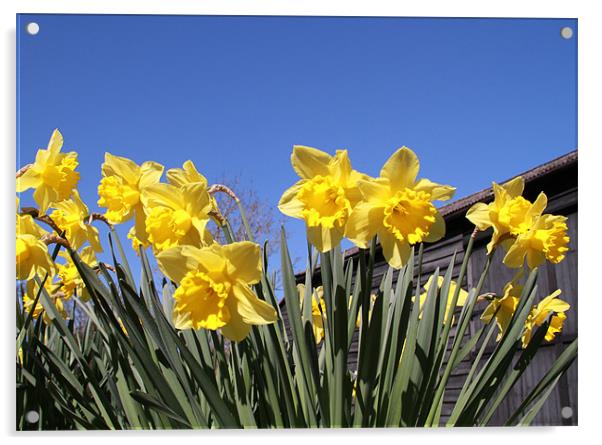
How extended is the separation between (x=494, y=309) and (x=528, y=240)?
0.23 m

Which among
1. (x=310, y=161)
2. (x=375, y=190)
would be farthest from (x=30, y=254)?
(x=375, y=190)

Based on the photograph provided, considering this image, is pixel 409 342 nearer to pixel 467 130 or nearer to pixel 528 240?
pixel 528 240

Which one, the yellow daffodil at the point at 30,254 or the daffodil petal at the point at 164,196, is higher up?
the daffodil petal at the point at 164,196

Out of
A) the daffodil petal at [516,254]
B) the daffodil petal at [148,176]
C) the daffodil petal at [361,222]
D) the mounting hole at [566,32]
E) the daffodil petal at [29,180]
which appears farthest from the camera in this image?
the mounting hole at [566,32]

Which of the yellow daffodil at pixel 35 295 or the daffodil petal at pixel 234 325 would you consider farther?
the yellow daffodil at pixel 35 295

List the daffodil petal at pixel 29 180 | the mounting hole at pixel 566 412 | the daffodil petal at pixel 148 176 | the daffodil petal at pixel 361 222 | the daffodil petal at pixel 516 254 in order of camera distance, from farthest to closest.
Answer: the mounting hole at pixel 566 412
the daffodil petal at pixel 29 180
the daffodil petal at pixel 516 254
the daffodil petal at pixel 148 176
the daffodil petal at pixel 361 222

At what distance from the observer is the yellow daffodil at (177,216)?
1192mm

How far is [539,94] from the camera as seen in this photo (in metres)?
1.78

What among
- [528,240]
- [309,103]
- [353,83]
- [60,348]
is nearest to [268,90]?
[309,103]

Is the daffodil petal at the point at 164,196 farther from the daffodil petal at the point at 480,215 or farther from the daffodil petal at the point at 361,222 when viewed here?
the daffodil petal at the point at 480,215

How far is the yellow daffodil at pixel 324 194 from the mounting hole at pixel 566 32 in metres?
0.92

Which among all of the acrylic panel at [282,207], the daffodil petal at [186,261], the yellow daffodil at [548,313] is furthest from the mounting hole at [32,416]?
the yellow daffodil at [548,313]
